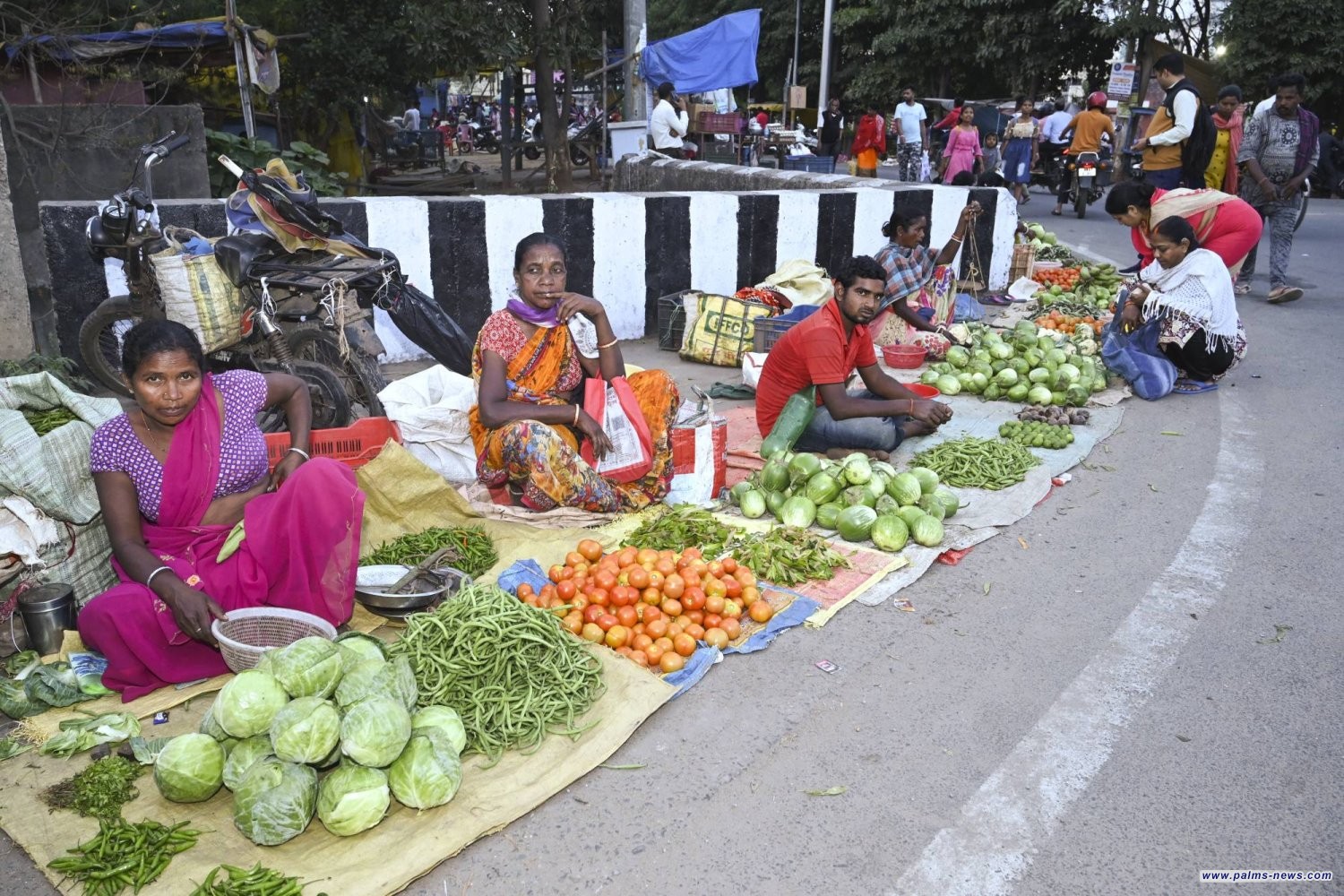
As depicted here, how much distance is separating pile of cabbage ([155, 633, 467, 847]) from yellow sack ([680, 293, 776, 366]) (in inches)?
209

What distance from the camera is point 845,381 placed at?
210 inches

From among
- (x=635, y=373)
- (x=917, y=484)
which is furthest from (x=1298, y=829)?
(x=635, y=373)

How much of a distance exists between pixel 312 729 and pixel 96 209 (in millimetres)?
4824

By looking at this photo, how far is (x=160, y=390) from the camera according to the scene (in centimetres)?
331

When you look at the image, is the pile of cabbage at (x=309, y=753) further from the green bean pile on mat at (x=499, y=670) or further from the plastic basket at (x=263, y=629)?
the plastic basket at (x=263, y=629)

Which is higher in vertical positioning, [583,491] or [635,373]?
[635,373]

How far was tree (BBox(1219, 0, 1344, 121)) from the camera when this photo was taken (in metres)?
23.6

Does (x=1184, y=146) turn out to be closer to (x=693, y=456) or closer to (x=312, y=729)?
(x=693, y=456)

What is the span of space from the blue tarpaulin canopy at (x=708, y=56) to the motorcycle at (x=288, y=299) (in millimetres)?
13110

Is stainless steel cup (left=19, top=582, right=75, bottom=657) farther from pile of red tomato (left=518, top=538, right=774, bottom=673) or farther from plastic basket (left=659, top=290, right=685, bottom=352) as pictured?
plastic basket (left=659, top=290, right=685, bottom=352)

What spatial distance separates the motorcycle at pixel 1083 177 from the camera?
1708 centimetres

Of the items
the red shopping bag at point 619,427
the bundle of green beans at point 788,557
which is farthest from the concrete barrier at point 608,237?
the bundle of green beans at point 788,557

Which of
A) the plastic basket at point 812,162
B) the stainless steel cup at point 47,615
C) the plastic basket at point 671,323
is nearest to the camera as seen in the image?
the stainless steel cup at point 47,615

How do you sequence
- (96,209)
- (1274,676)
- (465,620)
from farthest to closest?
(96,209), (1274,676), (465,620)
